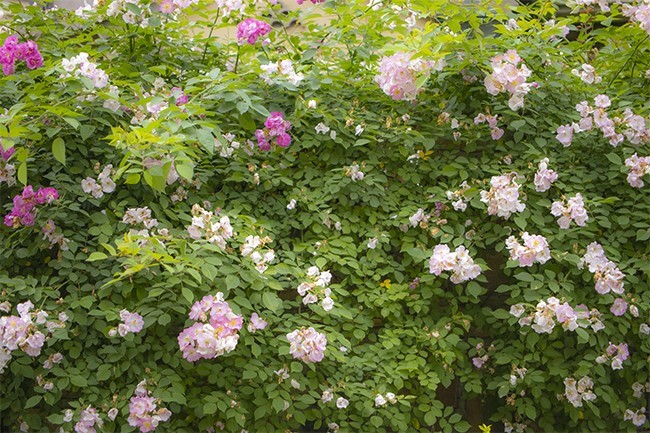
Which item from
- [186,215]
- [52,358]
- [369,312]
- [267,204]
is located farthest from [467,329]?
[52,358]

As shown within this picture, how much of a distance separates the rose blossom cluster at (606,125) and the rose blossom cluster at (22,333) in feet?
6.28

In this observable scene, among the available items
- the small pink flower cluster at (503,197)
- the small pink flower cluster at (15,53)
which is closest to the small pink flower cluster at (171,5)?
the small pink flower cluster at (15,53)

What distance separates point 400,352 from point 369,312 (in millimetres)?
177

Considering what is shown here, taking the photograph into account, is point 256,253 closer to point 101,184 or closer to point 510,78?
point 101,184

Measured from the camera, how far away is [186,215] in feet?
8.19

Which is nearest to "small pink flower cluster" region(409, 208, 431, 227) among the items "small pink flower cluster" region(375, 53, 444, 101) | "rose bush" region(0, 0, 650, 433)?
"rose bush" region(0, 0, 650, 433)

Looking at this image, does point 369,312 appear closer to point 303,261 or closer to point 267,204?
point 303,261

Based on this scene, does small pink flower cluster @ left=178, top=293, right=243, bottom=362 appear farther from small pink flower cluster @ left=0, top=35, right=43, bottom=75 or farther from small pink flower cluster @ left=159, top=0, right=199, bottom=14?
small pink flower cluster @ left=159, top=0, right=199, bottom=14

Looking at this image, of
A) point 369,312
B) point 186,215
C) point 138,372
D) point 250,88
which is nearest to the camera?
point 138,372

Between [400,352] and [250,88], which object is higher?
[250,88]

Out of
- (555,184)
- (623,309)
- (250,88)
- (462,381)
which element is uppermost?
(250,88)

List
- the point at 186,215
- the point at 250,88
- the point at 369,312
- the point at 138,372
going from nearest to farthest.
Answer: the point at 138,372 < the point at 186,215 < the point at 369,312 < the point at 250,88

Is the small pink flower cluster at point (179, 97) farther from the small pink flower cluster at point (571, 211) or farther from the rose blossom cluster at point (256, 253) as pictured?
the small pink flower cluster at point (571, 211)

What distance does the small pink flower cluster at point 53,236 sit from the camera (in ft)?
7.90
